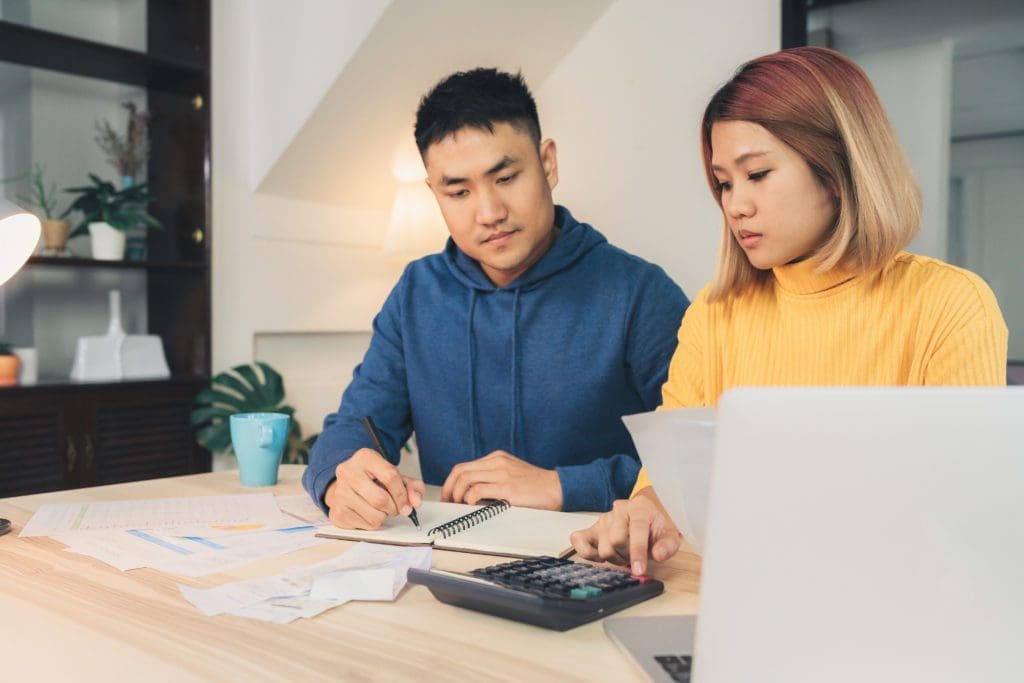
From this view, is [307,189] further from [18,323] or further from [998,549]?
[998,549]

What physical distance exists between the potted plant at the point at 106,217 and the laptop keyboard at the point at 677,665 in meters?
2.59

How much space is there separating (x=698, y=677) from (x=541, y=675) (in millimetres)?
187

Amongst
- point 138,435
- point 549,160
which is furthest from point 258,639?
point 138,435

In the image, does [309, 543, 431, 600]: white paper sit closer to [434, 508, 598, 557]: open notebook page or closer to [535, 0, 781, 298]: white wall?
[434, 508, 598, 557]: open notebook page

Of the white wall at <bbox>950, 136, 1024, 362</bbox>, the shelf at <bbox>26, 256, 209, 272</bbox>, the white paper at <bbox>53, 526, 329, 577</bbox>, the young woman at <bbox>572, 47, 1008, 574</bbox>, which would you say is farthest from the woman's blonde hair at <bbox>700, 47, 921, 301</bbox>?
the shelf at <bbox>26, 256, 209, 272</bbox>

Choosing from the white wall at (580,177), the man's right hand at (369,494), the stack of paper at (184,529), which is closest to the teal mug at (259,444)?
the stack of paper at (184,529)

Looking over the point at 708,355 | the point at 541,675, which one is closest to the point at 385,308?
the point at 708,355

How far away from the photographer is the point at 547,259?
1.68 meters

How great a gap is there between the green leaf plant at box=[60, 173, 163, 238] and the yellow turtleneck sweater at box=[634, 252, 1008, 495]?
2145 mm

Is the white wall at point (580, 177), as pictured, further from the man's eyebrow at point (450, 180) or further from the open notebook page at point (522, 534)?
the open notebook page at point (522, 534)

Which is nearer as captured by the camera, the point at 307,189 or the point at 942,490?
the point at 942,490

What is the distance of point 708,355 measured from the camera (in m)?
1.28

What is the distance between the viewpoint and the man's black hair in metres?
1.57

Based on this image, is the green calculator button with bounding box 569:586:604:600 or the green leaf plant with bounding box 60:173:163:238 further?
the green leaf plant with bounding box 60:173:163:238
